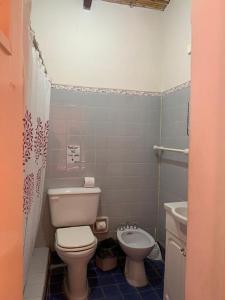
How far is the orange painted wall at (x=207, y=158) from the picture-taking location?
0.63 meters

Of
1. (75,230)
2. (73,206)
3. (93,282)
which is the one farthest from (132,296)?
(73,206)

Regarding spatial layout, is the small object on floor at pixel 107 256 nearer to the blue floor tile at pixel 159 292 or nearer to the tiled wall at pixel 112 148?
the tiled wall at pixel 112 148

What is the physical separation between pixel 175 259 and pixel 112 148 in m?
1.20

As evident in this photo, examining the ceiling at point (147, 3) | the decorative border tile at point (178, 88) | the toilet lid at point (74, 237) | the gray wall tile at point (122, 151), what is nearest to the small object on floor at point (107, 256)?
the gray wall tile at point (122, 151)

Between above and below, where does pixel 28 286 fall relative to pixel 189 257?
below

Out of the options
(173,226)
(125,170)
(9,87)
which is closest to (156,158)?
(125,170)

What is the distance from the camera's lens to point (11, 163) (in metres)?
0.61

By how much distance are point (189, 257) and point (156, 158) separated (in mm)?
1678

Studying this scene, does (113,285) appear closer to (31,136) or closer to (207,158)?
(31,136)

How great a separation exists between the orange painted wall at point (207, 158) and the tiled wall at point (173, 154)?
49.0 inches

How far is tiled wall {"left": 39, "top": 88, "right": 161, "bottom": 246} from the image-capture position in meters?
2.19

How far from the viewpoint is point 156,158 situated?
2.44 m

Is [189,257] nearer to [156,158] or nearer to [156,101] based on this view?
[156,158]

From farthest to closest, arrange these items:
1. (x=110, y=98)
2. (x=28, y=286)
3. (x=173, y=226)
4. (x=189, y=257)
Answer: (x=110, y=98)
(x=28, y=286)
(x=173, y=226)
(x=189, y=257)
